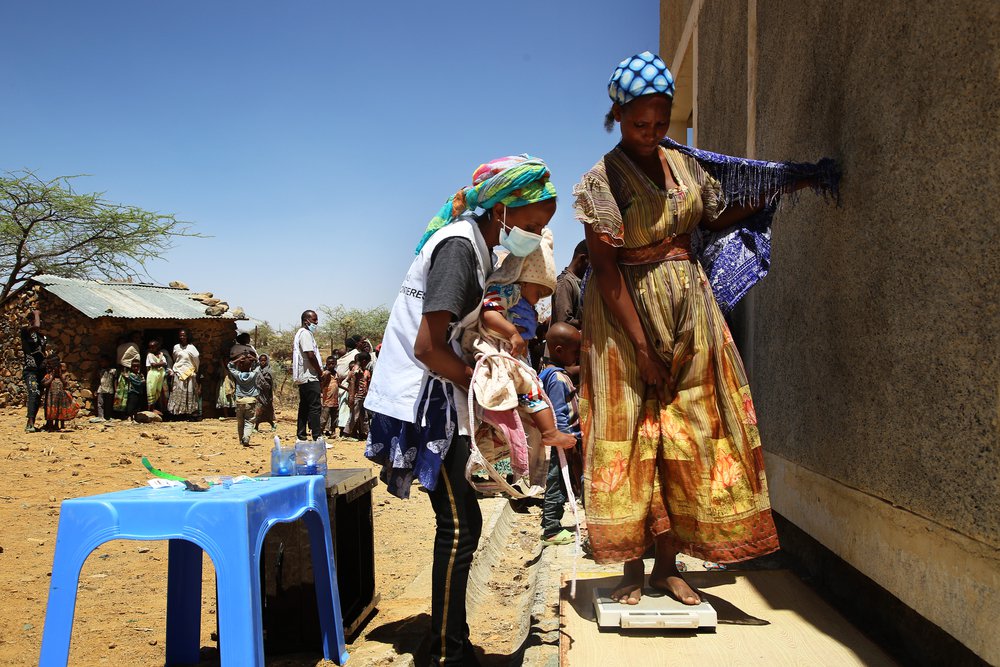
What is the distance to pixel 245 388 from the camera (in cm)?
1227

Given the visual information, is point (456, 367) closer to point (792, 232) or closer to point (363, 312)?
point (792, 232)

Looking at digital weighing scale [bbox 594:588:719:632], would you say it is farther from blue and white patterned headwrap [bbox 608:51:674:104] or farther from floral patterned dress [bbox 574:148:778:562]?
blue and white patterned headwrap [bbox 608:51:674:104]

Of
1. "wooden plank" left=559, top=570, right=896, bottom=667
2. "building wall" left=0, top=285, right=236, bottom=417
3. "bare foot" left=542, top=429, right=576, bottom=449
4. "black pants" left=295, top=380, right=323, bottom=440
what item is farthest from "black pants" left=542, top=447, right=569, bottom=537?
"building wall" left=0, top=285, right=236, bottom=417

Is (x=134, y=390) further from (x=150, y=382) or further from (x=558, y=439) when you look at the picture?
(x=558, y=439)

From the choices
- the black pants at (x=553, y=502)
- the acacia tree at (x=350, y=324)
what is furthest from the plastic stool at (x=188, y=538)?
the acacia tree at (x=350, y=324)

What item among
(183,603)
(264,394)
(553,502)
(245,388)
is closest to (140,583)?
(183,603)

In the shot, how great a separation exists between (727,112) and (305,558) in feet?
13.7

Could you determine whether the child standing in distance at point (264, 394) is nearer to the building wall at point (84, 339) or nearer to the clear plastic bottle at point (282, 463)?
the building wall at point (84, 339)

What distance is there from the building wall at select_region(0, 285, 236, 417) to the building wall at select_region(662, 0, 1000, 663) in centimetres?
1782

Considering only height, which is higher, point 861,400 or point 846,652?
point 861,400

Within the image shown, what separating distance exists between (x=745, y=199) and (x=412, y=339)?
153cm

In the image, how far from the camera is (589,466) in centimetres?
295

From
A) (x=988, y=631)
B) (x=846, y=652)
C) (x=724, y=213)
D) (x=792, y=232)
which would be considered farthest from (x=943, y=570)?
(x=792, y=232)

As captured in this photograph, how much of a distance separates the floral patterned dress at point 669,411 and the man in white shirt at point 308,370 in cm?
803
